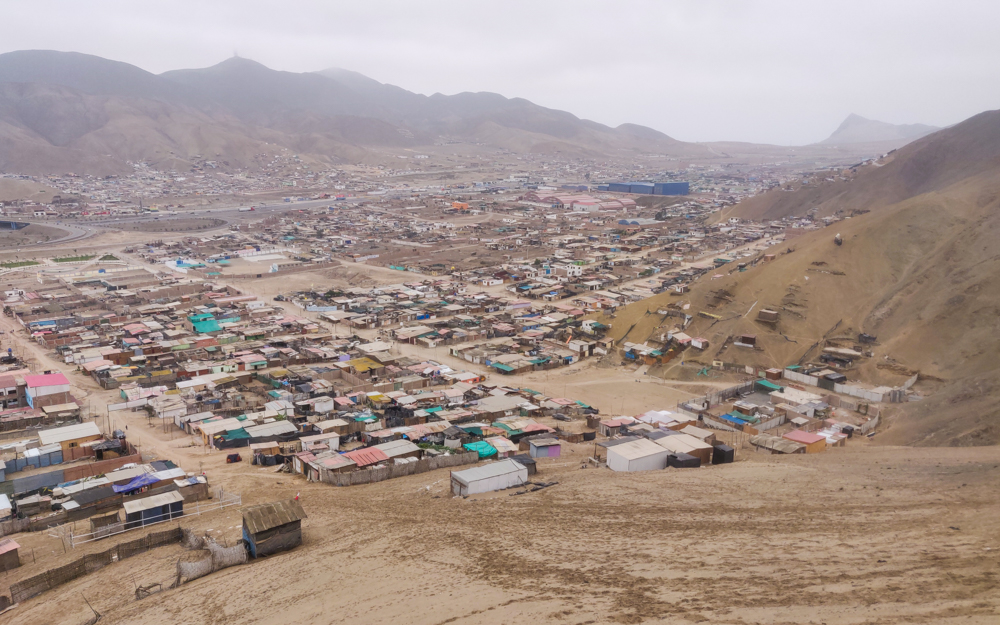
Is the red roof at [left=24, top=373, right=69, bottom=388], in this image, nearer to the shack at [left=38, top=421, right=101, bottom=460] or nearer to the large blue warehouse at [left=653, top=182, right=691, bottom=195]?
the shack at [left=38, top=421, right=101, bottom=460]

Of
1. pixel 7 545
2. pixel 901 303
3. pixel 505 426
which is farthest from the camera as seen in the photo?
pixel 901 303

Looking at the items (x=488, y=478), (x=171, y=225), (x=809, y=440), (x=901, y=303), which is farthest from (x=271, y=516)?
(x=171, y=225)

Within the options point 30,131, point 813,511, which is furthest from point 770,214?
point 30,131

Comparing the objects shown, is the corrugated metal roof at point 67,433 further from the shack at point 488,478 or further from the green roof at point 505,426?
the green roof at point 505,426

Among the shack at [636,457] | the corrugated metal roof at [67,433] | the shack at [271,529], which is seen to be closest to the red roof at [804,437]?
the shack at [636,457]

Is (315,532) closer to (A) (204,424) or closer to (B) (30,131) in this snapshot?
(A) (204,424)

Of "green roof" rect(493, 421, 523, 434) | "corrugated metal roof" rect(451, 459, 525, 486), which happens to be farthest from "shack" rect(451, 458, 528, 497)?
"green roof" rect(493, 421, 523, 434)

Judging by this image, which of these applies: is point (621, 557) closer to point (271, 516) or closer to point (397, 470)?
point (271, 516)
